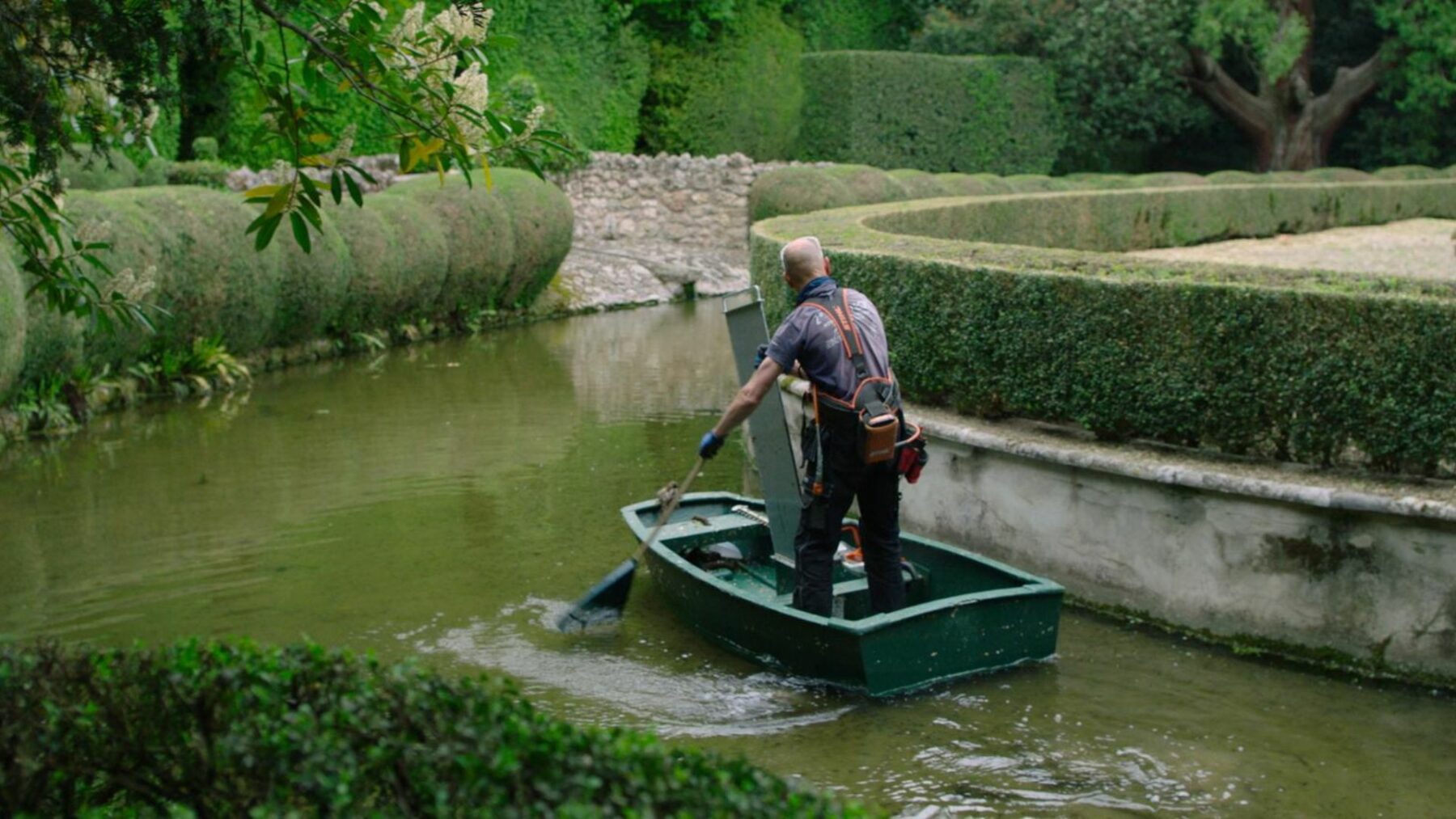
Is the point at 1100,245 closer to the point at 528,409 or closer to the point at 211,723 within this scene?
the point at 528,409

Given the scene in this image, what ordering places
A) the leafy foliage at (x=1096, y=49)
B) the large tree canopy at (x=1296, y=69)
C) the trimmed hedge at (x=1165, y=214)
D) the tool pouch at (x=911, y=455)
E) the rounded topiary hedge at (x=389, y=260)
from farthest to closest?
the leafy foliage at (x=1096, y=49) < the large tree canopy at (x=1296, y=69) < the trimmed hedge at (x=1165, y=214) < the rounded topiary hedge at (x=389, y=260) < the tool pouch at (x=911, y=455)

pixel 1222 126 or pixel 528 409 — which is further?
pixel 1222 126

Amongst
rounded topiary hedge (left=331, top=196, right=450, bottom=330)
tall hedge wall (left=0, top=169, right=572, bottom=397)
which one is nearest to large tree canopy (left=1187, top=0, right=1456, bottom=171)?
tall hedge wall (left=0, top=169, right=572, bottom=397)

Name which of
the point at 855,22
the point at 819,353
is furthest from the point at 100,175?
the point at 855,22

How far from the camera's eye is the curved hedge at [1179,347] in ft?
22.0

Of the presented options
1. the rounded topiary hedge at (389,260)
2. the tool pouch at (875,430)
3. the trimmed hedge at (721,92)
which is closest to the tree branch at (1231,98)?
the trimmed hedge at (721,92)

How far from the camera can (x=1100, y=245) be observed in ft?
72.7

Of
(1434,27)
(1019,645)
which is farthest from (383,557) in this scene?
(1434,27)

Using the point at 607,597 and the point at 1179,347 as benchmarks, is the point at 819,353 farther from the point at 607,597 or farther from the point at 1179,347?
the point at 1179,347

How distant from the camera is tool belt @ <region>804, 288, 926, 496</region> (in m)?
6.45

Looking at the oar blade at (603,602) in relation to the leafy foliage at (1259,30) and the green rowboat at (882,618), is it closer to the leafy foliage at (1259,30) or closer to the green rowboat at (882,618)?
the green rowboat at (882,618)

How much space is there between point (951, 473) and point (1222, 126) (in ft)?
109

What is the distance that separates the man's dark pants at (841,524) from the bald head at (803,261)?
0.72 metres

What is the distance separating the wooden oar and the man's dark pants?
84 centimetres
